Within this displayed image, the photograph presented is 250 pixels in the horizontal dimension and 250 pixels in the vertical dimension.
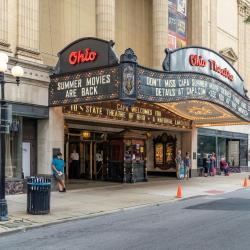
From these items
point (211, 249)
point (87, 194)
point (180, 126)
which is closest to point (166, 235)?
point (211, 249)

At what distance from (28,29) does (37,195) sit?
856cm

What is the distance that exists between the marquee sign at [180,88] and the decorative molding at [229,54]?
1330 centimetres

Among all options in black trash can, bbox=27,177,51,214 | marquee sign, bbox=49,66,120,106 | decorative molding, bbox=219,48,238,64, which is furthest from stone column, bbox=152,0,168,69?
black trash can, bbox=27,177,51,214

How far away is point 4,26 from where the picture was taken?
1834cm

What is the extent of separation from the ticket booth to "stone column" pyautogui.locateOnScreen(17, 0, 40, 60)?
7595mm

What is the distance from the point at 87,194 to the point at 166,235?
894cm

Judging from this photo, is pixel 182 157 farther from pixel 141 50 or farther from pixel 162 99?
pixel 162 99

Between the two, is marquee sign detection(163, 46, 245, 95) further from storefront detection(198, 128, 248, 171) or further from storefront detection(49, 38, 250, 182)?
storefront detection(198, 128, 248, 171)

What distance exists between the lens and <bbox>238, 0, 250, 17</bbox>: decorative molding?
40.6 meters

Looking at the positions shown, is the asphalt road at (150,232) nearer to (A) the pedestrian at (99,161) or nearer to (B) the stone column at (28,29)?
(B) the stone column at (28,29)

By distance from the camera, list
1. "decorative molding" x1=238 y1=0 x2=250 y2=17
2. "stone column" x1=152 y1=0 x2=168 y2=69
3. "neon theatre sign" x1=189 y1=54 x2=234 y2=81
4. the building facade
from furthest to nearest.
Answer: "decorative molding" x1=238 y1=0 x2=250 y2=17 < "stone column" x1=152 y1=0 x2=168 y2=69 < "neon theatre sign" x1=189 y1=54 x2=234 y2=81 < the building facade

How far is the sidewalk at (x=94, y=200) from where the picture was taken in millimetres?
12781

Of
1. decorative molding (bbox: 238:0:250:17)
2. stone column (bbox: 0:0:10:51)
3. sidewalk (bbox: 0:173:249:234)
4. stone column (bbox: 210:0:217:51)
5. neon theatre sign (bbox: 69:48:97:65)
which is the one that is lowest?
sidewalk (bbox: 0:173:249:234)

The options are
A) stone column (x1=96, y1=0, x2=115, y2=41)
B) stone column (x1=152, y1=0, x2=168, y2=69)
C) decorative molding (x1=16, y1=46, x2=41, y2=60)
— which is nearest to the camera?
decorative molding (x1=16, y1=46, x2=41, y2=60)
